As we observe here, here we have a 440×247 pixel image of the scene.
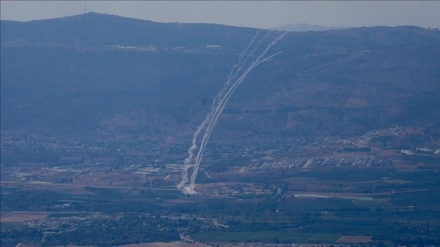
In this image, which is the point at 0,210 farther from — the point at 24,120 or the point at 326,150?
the point at 24,120

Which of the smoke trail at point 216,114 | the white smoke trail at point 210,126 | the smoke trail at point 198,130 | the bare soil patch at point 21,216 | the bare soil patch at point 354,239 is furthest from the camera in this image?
the smoke trail at point 216,114

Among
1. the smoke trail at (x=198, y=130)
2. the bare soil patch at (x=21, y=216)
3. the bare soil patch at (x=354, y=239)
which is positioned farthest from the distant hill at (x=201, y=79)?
the bare soil patch at (x=21, y=216)

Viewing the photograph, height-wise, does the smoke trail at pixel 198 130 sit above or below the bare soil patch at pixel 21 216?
above

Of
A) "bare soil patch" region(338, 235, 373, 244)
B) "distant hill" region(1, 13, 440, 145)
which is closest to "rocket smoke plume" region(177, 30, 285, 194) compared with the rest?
"distant hill" region(1, 13, 440, 145)

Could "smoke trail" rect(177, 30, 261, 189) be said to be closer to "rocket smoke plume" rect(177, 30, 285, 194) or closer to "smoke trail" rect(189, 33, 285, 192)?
"rocket smoke plume" rect(177, 30, 285, 194)

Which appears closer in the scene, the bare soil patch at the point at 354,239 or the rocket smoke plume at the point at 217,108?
the bare soil patch at the point at 354,239

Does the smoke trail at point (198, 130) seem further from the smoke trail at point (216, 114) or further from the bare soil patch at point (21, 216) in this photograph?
the bare soil patch at point (21, 216)
